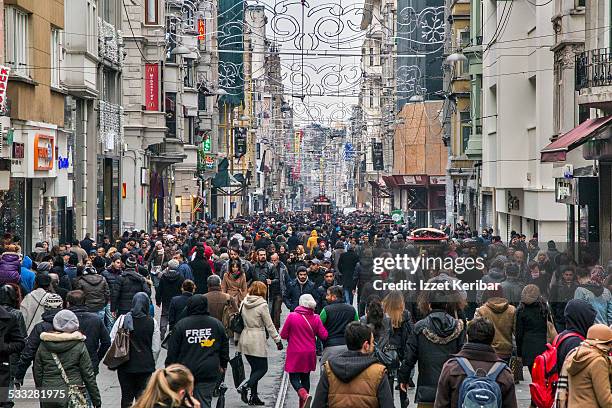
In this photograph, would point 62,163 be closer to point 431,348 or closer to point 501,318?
point 501,318

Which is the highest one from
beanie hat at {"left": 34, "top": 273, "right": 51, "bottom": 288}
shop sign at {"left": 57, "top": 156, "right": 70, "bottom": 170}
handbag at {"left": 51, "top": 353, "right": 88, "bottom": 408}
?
shop sign at {"left": 57, "top": 156, "right": 70, "bottom": 170}

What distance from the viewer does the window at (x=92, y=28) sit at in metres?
39.2

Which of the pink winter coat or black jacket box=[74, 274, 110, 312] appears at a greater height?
black jacket box=[74, 274, 110, 312]

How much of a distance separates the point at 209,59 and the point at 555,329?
2473 inches

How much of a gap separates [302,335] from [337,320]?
1.33 ft

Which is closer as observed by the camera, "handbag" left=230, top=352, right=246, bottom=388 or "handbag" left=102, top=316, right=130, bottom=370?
"handbag" left=102, top=316, right=130, bottom=370

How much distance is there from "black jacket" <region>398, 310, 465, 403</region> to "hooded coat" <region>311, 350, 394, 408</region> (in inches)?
83.7

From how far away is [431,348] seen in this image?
36.5ft

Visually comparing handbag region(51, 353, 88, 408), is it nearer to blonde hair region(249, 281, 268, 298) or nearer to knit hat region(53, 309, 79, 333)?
knit hat region(53, 309, 79, 333)

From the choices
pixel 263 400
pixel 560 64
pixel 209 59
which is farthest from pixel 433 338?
pixel 209 59

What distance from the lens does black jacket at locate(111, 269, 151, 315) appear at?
63.1ft

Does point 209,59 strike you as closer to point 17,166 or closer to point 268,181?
point 17,166

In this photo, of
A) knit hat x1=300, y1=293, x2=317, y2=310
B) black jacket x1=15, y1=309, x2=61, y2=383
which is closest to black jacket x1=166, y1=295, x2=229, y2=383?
black jacket x1=15, y1=309, x2=61, y2=383

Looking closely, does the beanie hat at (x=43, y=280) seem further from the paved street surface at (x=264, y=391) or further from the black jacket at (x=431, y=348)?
the black jacket at (x=431, y=348)
